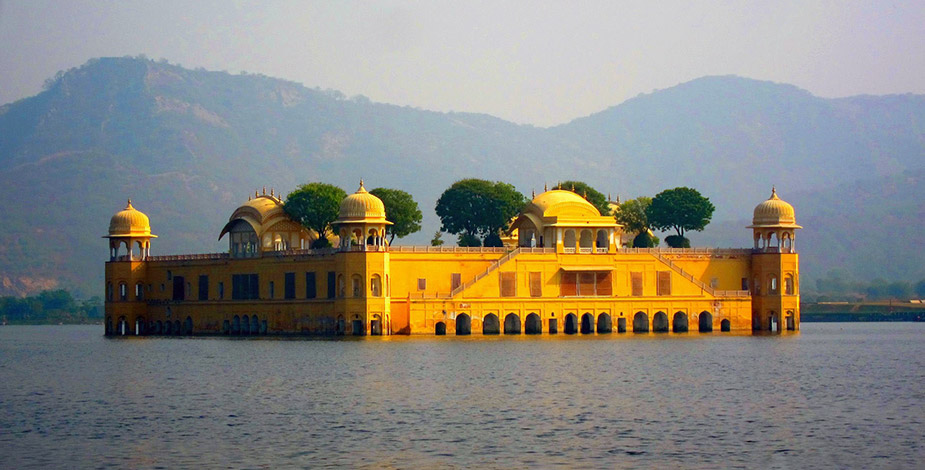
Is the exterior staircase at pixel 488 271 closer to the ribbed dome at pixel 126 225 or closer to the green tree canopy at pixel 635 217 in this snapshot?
the green tree canopy at pixel 635 217

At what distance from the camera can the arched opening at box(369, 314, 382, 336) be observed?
260 feet

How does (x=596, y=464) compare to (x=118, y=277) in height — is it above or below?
below

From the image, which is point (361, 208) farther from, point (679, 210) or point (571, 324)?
point (679, 210)

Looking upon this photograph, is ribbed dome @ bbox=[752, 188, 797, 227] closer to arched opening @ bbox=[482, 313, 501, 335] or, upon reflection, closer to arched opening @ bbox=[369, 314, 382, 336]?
arched opening @ bbox=[482, 313, 501, 335]

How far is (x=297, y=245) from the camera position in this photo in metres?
92.6

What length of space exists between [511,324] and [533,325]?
1312 mm

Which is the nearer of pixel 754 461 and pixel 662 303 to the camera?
pixel 754 461

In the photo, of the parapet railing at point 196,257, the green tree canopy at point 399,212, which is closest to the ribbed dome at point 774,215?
the green tree canopy at point 399,212

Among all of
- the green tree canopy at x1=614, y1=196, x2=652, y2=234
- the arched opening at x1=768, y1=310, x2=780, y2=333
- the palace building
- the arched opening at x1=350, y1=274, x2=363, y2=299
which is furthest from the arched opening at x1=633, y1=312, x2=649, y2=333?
the green tree canopy at x1=614, y1=196, x2=652, y2=234

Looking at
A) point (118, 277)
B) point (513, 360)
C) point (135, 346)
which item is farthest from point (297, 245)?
point (513, 360)

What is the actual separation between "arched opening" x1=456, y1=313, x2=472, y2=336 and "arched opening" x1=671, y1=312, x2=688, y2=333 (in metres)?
12.1

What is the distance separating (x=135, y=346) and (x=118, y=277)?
1736 cm

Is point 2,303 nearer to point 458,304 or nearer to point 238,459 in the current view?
point 458,304

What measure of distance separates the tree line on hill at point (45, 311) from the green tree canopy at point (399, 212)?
62342mm
